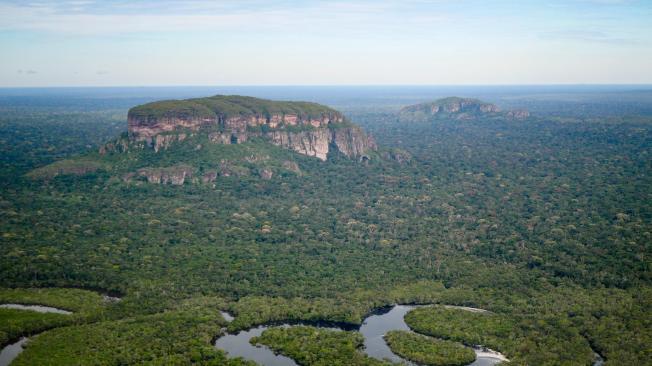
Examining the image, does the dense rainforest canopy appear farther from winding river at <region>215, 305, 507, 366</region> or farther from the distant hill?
winding river at <region>215, 305, 507, 366</region>

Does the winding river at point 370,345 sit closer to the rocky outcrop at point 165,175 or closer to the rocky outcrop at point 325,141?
the rocky outcrop at point 165,175

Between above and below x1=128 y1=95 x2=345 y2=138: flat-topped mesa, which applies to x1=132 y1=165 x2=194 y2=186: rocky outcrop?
below

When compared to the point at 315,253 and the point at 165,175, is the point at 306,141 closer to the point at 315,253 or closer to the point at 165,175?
the point at 165,175

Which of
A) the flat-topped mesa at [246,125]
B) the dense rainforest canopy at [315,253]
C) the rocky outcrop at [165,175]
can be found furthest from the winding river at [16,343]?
the flat-topped mesa at [246,125]

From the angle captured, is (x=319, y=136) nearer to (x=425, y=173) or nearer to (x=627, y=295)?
(x=425, y=173)

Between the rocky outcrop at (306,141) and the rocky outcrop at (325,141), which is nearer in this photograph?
the rocky outcrop at (306,141)

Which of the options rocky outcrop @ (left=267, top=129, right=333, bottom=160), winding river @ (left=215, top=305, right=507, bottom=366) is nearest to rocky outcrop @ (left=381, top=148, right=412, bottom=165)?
rocky outcrop @ (left=267, top=129, right=333, bottom=160)
